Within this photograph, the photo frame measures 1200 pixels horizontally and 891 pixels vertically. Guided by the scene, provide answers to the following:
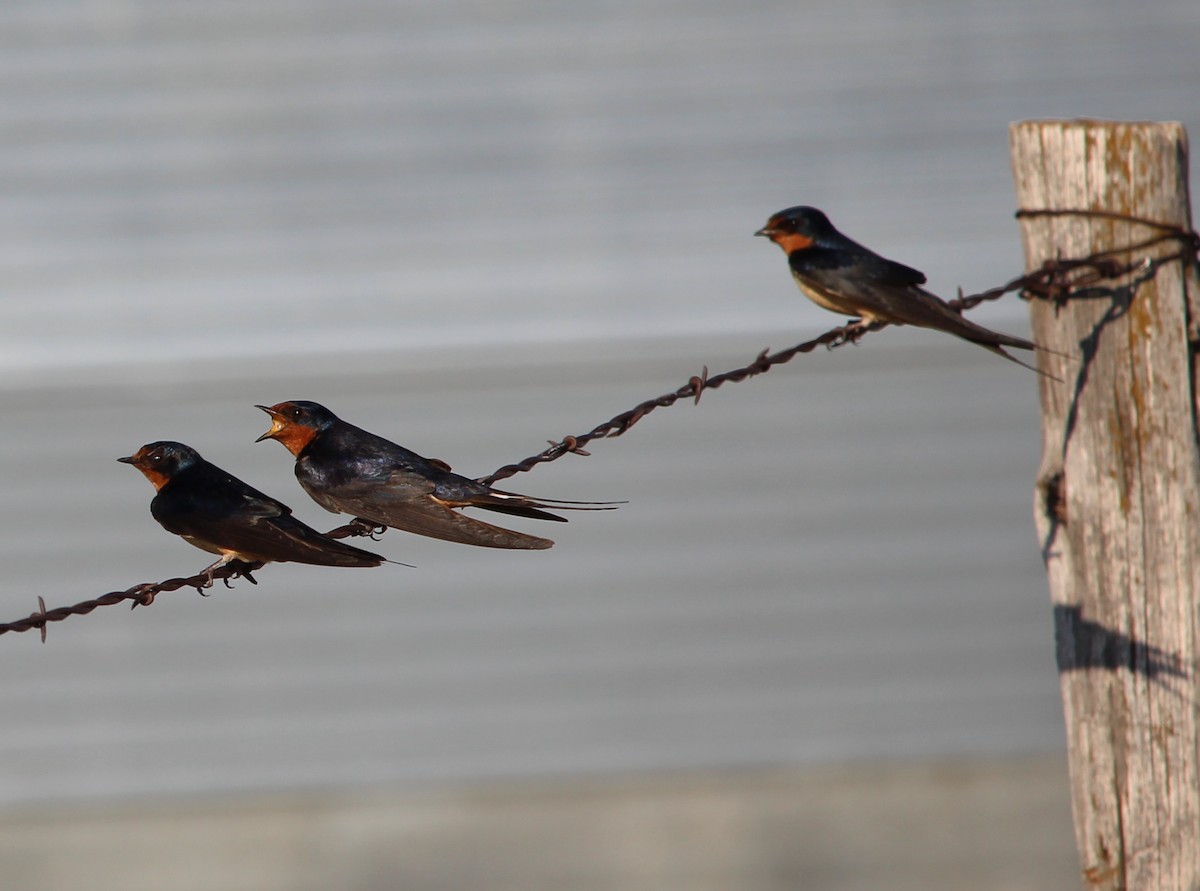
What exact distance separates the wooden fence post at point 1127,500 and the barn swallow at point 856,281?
0.98 feet

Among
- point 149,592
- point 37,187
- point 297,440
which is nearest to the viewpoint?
point 149,592

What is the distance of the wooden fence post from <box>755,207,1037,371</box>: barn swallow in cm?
30

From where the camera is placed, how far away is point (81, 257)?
6812 mm

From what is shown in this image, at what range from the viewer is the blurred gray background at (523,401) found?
6836 millimetres

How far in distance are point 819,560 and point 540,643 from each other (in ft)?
4.77

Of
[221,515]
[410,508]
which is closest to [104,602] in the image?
[221,515]

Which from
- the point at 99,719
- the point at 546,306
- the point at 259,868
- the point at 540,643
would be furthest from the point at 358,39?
the point at 259,868

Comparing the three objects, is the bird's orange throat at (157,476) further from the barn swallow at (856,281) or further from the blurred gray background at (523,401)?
the blurred gray background at (523,401)

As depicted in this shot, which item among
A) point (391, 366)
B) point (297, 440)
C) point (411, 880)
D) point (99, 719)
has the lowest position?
point (411, 880)

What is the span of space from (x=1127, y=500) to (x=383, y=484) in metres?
1.60

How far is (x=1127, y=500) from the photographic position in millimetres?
2938

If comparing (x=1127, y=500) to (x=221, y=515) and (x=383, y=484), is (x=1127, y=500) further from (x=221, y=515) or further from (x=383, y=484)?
(x=221, y=515)

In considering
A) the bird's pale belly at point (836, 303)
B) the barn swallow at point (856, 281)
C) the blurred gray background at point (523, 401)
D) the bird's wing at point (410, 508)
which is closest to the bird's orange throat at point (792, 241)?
the barn swallow at point (856, 281)

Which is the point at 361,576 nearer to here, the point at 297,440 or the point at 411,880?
the point at 411,880
